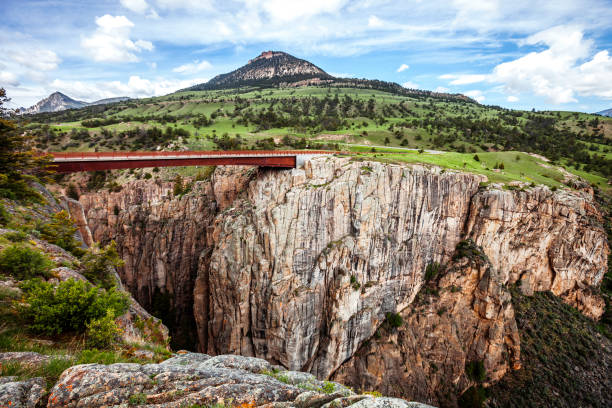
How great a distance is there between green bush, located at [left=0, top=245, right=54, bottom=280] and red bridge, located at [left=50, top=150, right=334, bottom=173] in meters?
12.6

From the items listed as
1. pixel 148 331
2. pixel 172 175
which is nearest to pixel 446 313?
pixel 148 331

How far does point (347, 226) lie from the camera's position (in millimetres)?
29375

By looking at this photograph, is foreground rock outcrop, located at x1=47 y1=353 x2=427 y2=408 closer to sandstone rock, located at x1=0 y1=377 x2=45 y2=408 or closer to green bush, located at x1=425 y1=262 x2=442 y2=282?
sandstone rock, located at x1=0 y1=377 x2=45 y2=408

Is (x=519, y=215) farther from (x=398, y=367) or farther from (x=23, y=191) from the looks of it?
(x=23, y=191)

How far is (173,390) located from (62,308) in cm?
454

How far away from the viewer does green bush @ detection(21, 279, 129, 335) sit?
711 cm

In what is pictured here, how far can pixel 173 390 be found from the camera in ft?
18.5

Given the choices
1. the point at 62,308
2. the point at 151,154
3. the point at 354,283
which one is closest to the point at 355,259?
the point at 354,283

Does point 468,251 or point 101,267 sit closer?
point 101,267

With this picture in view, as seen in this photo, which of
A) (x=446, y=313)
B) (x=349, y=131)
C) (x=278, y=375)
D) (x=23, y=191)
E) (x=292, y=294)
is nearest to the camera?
(x=278, y=375)

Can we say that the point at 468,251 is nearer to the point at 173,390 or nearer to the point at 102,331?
the point at 173,390

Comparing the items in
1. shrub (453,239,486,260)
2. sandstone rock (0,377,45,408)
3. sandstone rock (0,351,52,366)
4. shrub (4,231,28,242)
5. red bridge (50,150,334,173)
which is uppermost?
red bridge (50,150,334,173)

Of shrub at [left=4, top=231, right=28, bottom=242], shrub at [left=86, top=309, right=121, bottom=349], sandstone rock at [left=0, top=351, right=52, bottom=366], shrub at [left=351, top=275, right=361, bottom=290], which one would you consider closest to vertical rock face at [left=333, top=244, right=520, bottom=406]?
shrub at [left=351, top=275, right=361, bottom=290]

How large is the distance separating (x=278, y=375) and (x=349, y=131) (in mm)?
69864
